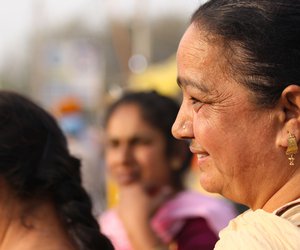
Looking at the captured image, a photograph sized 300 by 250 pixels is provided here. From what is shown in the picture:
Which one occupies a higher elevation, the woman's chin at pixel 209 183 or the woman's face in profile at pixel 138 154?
the woman's chin at pixel 209 183

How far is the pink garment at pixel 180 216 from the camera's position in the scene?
3744mm

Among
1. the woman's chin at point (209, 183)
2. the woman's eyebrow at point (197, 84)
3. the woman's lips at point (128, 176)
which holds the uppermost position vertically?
the woman's eyebrow at point (197, 84)

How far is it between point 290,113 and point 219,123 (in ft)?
0.50

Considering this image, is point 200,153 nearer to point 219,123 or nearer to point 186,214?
point 219,123

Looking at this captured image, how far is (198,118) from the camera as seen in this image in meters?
1.77

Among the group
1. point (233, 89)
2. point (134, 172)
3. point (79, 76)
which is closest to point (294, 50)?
point (233, 89)

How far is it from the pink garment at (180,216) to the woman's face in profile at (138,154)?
147 millimetres

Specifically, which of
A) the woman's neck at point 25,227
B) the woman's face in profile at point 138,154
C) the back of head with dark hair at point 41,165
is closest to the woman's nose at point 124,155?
the woman's face in profile at point 138,154

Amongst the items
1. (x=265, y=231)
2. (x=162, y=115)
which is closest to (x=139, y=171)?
(x=162, y=115)

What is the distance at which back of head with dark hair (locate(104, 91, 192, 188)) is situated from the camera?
A: 13.1 feet

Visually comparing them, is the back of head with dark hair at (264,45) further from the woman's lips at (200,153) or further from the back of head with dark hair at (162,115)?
the back of head with dark hair at (162,115)

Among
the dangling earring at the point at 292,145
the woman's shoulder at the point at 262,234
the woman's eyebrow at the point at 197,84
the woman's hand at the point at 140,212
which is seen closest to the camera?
the woman's shoulder at the point at 262,234

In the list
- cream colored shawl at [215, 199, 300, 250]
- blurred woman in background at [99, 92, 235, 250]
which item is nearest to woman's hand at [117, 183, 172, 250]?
blurred woman in background at [99, 92, 235, 250]

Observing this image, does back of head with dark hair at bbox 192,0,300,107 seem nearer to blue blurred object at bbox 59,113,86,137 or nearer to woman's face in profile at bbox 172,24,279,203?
woman's face in profile at bbox 172,24,279,203
